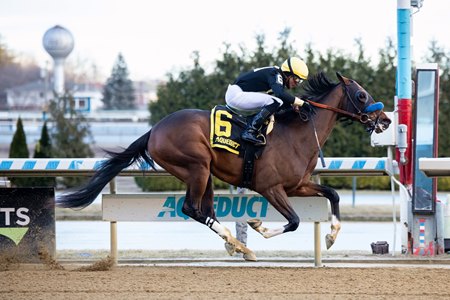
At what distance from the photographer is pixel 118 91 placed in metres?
75.0

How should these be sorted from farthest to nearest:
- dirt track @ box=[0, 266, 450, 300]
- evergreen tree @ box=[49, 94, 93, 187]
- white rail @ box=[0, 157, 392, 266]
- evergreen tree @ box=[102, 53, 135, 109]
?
1. evergreen tree @ box=[102, 53, 135, 109]
2. evergreen tree @ box=[49, 94, 93, 187]
3. white rail @ box=[0, 157, 392, 266]
4. dirt track @ box=[0, 266, 450, 300]

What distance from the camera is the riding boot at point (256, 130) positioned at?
1031 cm

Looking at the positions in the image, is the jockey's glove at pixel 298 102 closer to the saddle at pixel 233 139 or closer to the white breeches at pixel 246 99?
the white breeches at pixel 246 99

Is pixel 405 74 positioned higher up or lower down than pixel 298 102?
higher up

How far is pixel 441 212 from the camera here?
1209 centimetres

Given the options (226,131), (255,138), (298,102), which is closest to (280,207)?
(255,138)

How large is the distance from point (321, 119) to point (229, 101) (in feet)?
3.50

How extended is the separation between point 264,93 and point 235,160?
0.88 m

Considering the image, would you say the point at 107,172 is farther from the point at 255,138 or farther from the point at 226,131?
the point at 255,138

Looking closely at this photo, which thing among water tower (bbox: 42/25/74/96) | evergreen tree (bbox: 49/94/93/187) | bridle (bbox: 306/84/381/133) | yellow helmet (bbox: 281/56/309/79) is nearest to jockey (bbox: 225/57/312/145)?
yellow helmet (bbox: 281/56/309/79)

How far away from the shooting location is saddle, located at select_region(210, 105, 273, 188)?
33.9ft

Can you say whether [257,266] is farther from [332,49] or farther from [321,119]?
[332,49]

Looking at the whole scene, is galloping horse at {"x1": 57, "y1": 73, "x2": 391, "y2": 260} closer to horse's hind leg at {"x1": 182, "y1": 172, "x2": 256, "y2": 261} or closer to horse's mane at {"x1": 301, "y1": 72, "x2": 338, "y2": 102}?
horse's hind leg at {"x1": 182, "y1": 172, "x2": 256, "y2": 261}

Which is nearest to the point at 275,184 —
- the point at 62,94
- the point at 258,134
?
the point at 258,134
